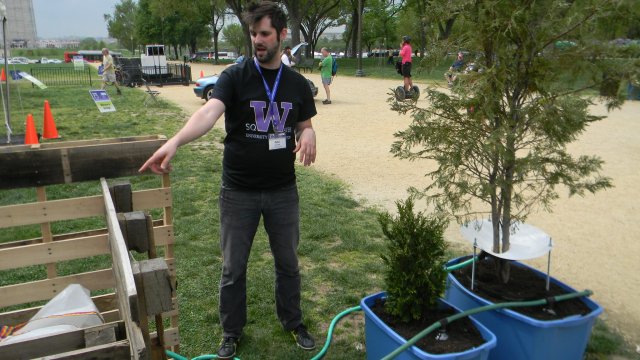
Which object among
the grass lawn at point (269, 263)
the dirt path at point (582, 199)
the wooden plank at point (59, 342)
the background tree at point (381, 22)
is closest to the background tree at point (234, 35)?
the background tree at point (381, 22)

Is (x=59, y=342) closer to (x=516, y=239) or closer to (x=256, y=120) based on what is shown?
(x=256, y=120)

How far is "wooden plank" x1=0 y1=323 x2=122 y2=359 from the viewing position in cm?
183

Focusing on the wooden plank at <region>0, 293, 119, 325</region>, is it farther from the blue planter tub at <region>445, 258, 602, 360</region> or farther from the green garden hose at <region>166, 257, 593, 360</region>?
the blue planter tub at <region>445, 258, 602, 360</region>

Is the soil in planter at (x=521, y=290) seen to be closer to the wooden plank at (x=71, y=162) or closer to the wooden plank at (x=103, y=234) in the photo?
the wooden plank at (x=103, y=234)

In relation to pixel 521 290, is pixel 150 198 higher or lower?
higher

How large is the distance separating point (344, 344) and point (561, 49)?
7.51 ft

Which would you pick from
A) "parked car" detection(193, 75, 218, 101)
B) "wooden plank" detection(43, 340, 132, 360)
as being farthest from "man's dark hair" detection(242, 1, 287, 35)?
"parked car" detection(193, 75, 218, 101)

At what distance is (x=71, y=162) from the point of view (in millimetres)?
2732

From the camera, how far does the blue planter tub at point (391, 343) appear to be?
2.48 metres

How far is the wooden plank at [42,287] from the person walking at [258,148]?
77 cm

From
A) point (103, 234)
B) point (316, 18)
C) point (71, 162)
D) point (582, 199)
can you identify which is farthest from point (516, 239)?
point (316, 18)

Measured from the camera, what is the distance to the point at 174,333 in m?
3.06

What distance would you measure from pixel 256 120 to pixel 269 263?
→ 2.17m

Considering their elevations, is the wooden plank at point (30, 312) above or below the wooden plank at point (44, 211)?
below
